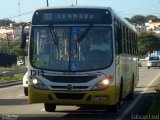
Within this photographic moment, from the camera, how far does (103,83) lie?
600 inches

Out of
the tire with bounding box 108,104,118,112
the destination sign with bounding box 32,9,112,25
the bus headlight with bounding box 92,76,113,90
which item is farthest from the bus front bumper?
the destination sign with bounding box 32,9,112,25

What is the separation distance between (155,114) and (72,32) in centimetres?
325

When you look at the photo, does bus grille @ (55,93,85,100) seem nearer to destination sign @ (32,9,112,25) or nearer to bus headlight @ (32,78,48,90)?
bus headlight @ (32,78,48,90)

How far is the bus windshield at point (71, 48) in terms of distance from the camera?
1542cm

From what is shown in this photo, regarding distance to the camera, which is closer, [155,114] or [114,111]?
[155,114]

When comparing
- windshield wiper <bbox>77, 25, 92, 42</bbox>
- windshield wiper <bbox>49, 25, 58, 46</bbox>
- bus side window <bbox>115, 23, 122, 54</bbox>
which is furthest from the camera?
bus side window <bbox>115, 23, 122, 54</bbox>

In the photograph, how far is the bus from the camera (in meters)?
15.2

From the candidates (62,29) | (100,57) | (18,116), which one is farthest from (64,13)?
(18,116)

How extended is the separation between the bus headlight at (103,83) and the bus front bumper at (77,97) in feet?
0.34

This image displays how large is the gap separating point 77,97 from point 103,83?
2.61 ft

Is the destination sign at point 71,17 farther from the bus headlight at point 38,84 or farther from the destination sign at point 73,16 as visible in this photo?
the bus headlight at point 38,84

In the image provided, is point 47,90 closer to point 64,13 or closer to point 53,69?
point 53,69

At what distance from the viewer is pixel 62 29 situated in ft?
51.5

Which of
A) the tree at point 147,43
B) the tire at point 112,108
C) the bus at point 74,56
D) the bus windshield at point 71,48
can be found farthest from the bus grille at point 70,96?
the tree at point 147,43
